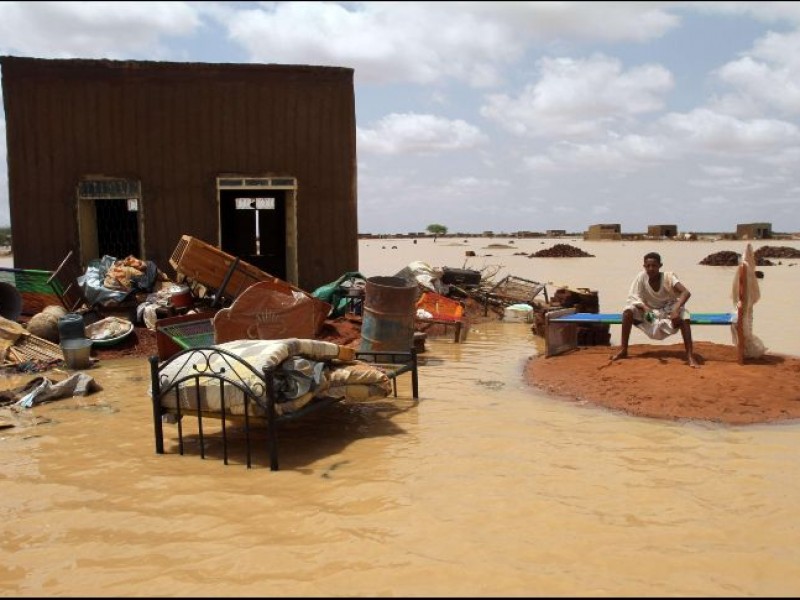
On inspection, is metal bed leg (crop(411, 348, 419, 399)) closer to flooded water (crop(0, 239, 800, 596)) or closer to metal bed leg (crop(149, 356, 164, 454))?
flooded water (crop(0, 239, 800, 596))

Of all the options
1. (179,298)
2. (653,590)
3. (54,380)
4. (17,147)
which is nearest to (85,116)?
(17,147)

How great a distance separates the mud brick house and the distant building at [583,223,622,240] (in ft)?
167

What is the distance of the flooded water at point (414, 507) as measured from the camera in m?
3.45

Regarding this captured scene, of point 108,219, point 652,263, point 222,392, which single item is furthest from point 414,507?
point 108,219

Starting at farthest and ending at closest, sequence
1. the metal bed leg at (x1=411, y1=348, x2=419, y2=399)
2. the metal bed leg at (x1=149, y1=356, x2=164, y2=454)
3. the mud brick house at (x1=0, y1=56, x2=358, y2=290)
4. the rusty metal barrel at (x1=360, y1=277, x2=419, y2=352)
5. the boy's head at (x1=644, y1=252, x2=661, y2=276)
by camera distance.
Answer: the mud brick house at (x1=0, y1=56, x2=358, y2=290) → the rusty metal barrel at (x1=360, y1=277, x2=419, y2=352) → the boy's head at (x1=644, y1=252, x2=661, y2=276) → the metal bed leg at (x1=411, y1=348, x2=419, y2=399) → the metal bed leg at (x1=149, y1=356, x2=164, y2=454)

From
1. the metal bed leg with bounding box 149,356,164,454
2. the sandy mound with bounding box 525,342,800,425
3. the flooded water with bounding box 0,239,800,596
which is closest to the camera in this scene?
the flooded water with bounding box 0,239,800,596

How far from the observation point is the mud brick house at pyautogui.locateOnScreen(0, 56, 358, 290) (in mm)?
12742

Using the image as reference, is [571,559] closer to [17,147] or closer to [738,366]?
[738,366]

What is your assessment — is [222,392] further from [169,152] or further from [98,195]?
[98,195]

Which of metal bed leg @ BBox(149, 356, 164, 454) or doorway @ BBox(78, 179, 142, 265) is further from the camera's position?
doorway @ BBox(78, 179, 142, 265)

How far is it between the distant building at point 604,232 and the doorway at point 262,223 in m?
48.6

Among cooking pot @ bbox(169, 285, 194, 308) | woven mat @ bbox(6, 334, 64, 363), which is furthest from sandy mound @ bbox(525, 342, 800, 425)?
woven mat @ bbox(6, 334, 64, 363)

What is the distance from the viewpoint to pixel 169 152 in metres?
13.0

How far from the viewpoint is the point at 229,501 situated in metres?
4.51
